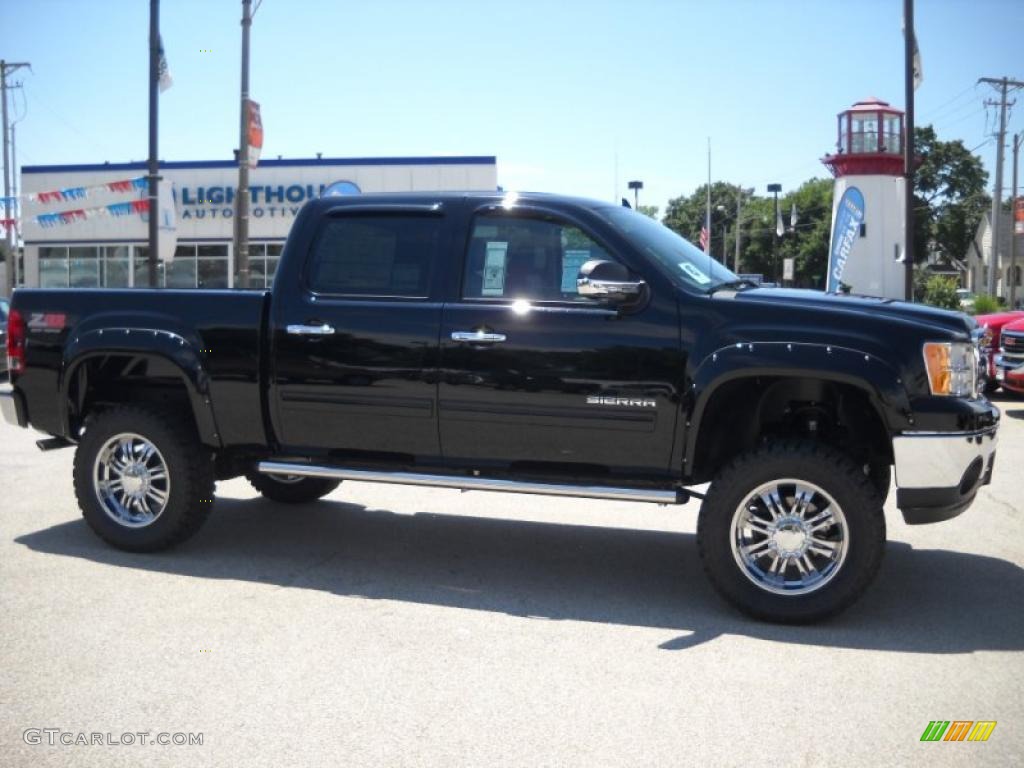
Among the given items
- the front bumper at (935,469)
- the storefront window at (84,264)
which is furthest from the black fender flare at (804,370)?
the storefront window at (84,264)

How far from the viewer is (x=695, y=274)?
5.77m

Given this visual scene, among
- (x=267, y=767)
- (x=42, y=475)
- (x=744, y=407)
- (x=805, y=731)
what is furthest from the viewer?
(x=42, y=475)

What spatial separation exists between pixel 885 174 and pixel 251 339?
37185 mm

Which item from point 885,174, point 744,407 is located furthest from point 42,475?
point 885,174

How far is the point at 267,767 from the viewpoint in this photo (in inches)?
140

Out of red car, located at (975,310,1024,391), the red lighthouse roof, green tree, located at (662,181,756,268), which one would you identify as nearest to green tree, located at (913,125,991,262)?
green tree, located at (662,181,756,268)

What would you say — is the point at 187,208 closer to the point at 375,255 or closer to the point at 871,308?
the point at 375,255

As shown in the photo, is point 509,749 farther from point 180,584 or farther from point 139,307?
point 139,307

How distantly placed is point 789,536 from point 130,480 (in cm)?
377

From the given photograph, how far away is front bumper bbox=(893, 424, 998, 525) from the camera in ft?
16.3

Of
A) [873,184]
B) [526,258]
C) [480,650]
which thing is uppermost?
[873,184]

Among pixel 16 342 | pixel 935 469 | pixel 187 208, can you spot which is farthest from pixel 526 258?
pixel 187 208

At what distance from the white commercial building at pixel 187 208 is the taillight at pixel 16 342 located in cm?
3094

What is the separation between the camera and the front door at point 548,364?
537 centimetres
